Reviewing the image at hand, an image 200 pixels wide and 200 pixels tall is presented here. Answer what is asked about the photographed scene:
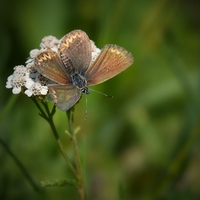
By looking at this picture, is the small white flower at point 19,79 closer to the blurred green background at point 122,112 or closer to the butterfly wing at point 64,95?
the butterfly wing at point 64,95

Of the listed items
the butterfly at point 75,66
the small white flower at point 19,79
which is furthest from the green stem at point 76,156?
the small white flower at point 19,79

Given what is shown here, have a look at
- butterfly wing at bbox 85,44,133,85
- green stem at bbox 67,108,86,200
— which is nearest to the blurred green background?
green stem at bbox 67,108,86,200

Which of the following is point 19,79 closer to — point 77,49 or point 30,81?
point 30,81

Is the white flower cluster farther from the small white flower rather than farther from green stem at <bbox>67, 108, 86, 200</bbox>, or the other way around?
green stem at <bbox>67, 108, 86, 200</bbox>

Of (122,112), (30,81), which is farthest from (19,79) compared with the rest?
(122,112)

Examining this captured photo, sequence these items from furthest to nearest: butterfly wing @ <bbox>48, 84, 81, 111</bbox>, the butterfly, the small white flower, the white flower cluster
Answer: the small white flower → the white flower cluster → the butterfly → butterfly wing @ <bbox>48, 84, 81, 111</bbox>

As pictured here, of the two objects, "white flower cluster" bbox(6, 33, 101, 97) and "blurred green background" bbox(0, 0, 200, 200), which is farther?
"blurred green background" bbox(0, 0, 200, 200)
